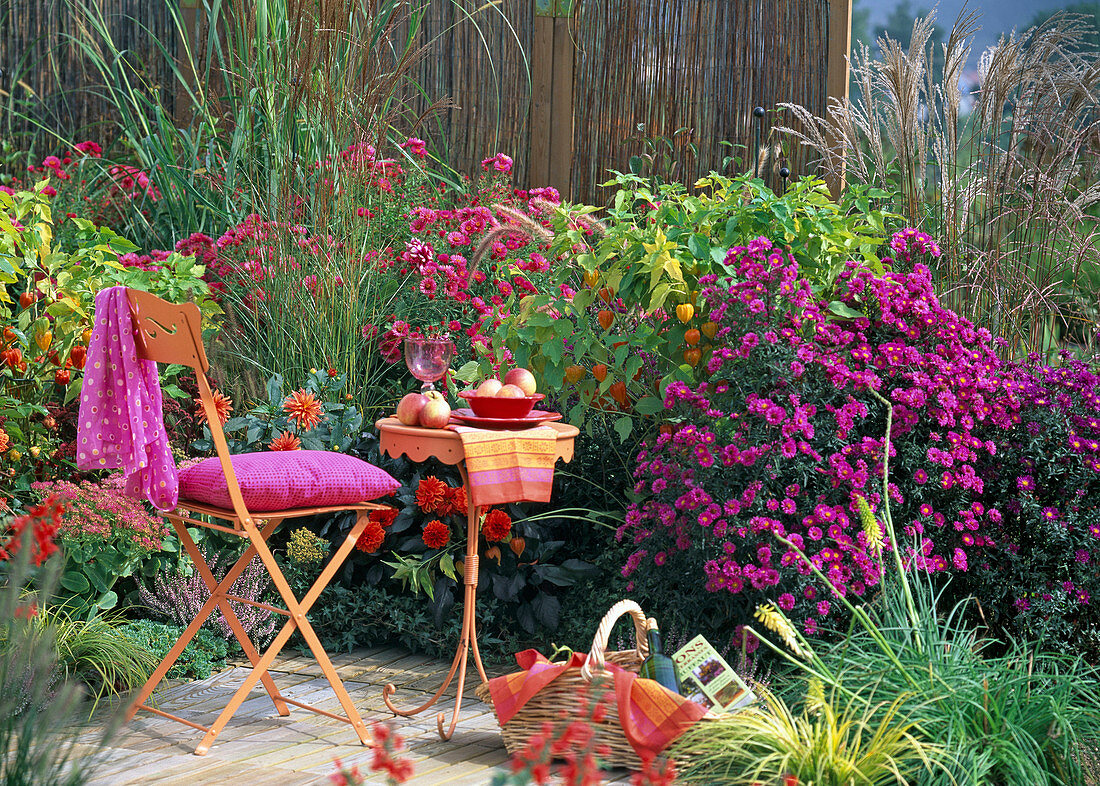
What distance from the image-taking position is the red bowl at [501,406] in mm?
2789

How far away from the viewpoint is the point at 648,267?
3250mm

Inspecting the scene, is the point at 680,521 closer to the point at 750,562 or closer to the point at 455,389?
the point at 750,562

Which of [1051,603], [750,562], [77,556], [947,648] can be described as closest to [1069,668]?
[1051,603]

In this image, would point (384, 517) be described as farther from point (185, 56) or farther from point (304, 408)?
point (185, 56)

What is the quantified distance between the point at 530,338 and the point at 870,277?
3.38 feet

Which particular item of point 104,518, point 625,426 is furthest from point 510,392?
point 104,518

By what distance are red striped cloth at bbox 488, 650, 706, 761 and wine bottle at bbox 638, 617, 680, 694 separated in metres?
0.05

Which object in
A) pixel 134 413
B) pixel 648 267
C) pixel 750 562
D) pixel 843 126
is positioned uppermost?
pixel 843 126

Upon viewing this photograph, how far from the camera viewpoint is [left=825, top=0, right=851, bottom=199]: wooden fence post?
4.66 metres

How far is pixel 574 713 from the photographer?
101 inches

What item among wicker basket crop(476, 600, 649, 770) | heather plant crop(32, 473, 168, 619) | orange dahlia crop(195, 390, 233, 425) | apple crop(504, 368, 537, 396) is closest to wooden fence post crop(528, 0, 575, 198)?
orange dahlia crop(195, 390, 233, 425)

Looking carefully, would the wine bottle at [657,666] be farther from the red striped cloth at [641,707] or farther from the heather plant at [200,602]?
the heather plant at [200,602]

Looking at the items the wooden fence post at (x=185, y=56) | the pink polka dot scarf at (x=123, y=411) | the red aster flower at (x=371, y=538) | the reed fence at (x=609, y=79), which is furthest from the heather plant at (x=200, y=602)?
the wooden fence post at (x=185, y=56)

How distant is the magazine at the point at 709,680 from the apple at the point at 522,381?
80cm
